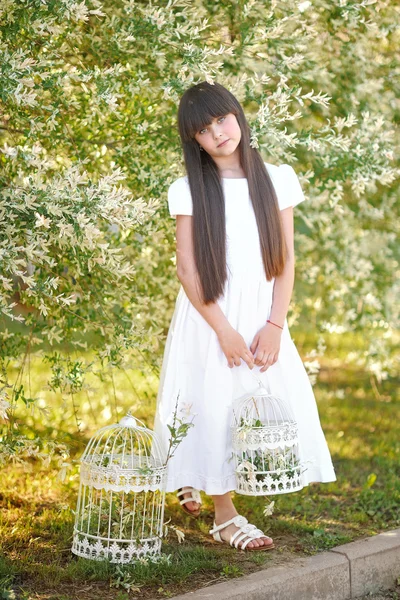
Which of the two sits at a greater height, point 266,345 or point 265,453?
point 266,345

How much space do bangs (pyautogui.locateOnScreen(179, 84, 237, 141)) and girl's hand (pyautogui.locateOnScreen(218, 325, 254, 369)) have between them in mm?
835

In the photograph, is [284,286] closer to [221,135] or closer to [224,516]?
[221,135]

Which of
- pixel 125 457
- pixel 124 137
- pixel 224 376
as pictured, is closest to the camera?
pixel 125 457

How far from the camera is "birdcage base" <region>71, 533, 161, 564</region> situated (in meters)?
2.98

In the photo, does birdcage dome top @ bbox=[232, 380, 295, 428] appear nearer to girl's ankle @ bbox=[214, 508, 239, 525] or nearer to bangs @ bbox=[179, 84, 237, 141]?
girl's ankle @ bbox=[214, 508, 239, 525]

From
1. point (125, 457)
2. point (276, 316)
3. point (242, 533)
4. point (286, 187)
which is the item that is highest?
point (286, 187)

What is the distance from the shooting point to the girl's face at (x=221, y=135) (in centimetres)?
325

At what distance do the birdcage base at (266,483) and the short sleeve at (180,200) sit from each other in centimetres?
108

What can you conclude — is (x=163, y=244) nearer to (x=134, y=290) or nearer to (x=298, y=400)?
(x=134, y=290)

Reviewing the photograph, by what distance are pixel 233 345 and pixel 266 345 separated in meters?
0.15

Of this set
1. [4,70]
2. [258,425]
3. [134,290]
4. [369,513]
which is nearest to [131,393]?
[134,290]

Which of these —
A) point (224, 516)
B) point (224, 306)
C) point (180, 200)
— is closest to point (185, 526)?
point (224, 516)

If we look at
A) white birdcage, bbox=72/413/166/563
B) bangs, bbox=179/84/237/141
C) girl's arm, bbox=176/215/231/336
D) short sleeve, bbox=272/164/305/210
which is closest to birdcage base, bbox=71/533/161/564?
white birdcage, bbox=72/413/166/563

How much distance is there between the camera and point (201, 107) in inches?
127
